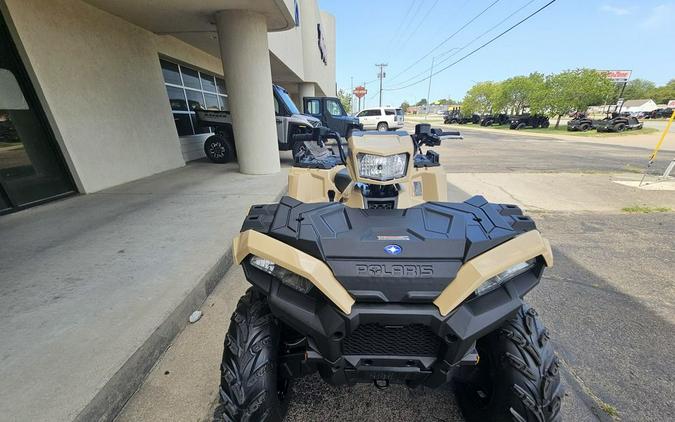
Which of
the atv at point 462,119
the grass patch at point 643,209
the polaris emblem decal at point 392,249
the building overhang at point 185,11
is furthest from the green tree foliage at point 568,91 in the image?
the polaris emblem decal at point 392,249

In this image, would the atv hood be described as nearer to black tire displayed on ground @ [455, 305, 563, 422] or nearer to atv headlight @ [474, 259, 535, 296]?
atv headlight @ [474, 259, 535, 296]

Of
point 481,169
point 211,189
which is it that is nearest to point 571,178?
point 481,169

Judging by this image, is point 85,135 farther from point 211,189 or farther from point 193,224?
point 193,224

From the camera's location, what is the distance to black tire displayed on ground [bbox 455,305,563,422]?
1.12m

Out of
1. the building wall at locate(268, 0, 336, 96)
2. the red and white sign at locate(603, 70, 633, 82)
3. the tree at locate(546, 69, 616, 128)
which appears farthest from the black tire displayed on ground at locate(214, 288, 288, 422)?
the red and white sign at locate(603, 70, 633, 82)

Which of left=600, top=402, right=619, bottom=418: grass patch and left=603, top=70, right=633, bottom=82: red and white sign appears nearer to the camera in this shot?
left=600, top=402, right=619, bottom=418: grass patch

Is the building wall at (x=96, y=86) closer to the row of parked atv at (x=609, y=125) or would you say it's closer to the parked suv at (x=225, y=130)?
the parked suv at (x=225, y=130)

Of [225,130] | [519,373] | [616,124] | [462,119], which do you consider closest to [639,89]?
[462,119]

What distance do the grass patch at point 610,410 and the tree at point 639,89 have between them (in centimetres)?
10481

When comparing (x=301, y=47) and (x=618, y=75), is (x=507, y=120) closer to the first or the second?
(x=618, y=75)

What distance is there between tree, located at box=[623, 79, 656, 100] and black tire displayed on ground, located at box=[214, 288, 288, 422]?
106 meters

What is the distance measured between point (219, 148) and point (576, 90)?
115 ft

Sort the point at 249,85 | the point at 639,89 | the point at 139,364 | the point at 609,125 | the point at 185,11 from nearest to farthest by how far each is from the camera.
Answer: the point at 139,364, the point at 185,11, the point at 249,85, the point at 609,125, the point at 639,89

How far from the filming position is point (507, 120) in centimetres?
→ 3803
